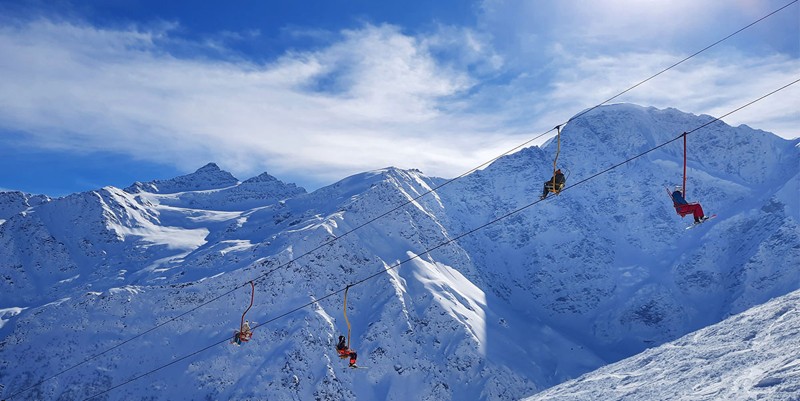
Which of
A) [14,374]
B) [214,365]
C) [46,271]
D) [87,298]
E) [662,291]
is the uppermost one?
[46,271]

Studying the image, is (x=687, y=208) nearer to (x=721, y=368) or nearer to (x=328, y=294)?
(x=721, y=368)

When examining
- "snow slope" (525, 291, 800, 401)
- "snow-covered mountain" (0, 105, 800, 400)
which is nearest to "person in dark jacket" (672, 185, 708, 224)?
"snow slope" (525, 291, 800, 401)

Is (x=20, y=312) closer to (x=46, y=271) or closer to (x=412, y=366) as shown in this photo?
(x=46, y=271)

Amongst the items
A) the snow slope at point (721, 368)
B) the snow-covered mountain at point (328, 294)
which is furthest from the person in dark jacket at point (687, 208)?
the snow-covered mountain at point (328, 294)

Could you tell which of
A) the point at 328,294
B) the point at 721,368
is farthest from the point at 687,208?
the point at 328,294

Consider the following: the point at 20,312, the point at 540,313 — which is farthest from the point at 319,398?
the point at 540,313

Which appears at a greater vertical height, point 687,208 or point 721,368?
point 687,208
